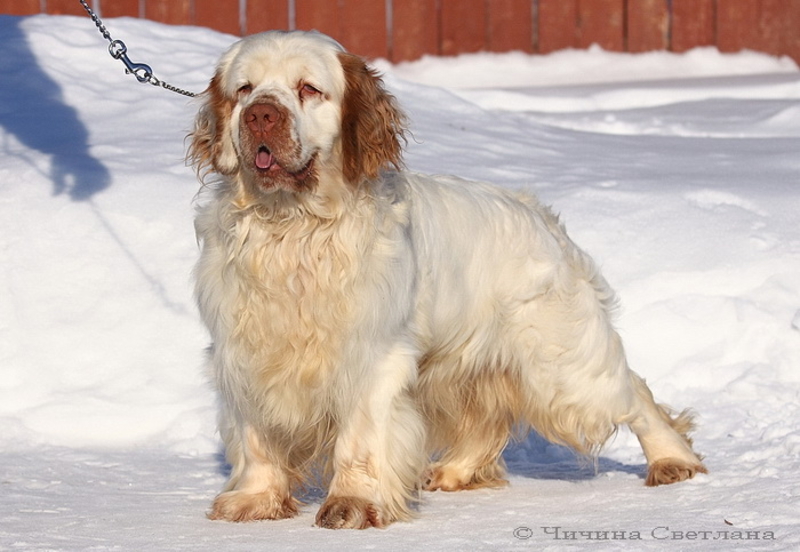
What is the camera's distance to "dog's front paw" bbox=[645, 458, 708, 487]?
444cm

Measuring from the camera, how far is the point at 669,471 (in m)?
4.46

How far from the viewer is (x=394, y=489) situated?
3.96 m

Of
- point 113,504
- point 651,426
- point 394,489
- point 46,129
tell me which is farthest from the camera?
point 46,129

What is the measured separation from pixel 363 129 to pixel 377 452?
3.09 ft

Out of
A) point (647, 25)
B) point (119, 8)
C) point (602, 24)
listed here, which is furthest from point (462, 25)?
point (119, 8)

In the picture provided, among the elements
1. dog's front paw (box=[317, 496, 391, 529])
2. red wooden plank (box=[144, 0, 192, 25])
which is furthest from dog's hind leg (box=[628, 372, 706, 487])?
red wooden plank (box=[144, 0, 192, 25])

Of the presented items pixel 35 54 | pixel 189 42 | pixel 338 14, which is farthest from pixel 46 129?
pixel 338 14

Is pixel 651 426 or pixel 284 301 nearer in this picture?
pixel 284 301

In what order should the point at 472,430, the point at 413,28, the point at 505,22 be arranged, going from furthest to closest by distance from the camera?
the point at 505,22 → the point at 413,28 → the point at 472,430

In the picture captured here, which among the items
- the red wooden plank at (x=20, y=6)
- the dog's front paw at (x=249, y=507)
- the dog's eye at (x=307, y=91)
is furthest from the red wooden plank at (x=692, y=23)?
the dog's front paw at (x=249, y=507)

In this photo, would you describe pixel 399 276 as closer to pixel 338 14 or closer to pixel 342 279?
pixel 342 279

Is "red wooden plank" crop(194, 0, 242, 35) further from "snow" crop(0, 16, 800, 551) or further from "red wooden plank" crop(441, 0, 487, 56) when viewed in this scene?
"red wooden plank" crop(441, 0, 487, 56)

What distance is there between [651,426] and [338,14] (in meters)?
6.53

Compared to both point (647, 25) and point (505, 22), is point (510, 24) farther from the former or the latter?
point (647, 25)
